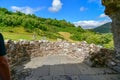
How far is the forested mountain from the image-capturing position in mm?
25203

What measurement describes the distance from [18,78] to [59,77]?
4.20 ft

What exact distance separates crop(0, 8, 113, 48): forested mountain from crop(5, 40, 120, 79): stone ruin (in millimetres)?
8027

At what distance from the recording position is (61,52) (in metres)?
16.8

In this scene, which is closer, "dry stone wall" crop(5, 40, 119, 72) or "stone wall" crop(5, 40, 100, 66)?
"dry stone wall" crop(5, 40, 119, 72)

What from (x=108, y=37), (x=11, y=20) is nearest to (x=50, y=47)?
(x=108, y=37)

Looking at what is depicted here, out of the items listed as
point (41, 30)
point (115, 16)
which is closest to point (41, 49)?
point (115, 16)

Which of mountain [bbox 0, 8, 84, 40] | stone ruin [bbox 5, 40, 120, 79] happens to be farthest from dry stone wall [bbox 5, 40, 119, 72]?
mountain [bbox 0, 8, 84, 40]

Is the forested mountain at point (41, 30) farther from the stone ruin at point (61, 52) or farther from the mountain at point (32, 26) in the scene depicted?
the stone ruin at point (61, 52)

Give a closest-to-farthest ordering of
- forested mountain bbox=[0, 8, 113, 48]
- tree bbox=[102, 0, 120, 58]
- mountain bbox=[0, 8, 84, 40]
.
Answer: tree bbox=[102, 0, 120, 58]
forested mountain bbox=[0, 8, 113, 48]
mountain bbox=[0, 8, 84, 40]

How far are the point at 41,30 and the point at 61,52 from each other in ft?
45.0

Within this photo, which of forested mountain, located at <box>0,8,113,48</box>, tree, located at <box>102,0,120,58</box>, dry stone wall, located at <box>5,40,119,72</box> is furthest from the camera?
forested mountain, located at <box>0,8,113,48</box>

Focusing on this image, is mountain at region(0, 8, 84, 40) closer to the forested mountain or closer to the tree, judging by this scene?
the forested mountain

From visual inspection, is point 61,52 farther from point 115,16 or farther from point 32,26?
point 32,26

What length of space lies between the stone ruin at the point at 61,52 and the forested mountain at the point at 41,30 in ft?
26.3
